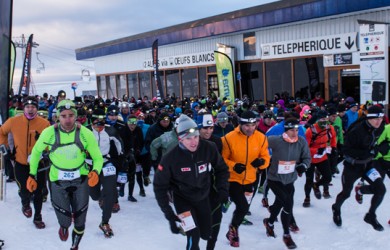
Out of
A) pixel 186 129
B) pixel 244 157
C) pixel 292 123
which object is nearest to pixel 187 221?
pixel 186 129

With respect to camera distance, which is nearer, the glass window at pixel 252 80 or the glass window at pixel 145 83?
the glass window at pixel 252 80

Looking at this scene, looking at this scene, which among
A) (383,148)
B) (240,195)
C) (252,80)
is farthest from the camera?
(252,80)

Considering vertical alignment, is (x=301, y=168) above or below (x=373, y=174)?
above

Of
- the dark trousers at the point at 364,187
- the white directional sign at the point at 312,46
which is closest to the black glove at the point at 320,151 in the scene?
the dark trousers at the point at 364,187

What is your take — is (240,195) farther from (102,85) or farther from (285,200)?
(102,85)

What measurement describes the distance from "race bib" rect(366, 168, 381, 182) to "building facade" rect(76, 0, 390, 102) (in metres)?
7.04

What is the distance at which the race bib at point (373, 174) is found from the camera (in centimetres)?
563

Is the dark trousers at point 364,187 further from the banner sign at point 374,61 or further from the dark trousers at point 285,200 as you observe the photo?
the banner sign at point 374,61

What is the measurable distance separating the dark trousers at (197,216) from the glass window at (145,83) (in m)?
21.8

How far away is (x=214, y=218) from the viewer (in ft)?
15.6

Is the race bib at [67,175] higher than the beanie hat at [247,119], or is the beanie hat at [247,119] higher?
the beanie hat at [247,119]

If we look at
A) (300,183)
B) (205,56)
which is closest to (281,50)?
(205,56)

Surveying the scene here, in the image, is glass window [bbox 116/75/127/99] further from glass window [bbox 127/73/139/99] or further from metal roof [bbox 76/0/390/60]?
metal roof [bbox 76/0/390/60]

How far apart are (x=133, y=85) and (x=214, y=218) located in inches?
944
